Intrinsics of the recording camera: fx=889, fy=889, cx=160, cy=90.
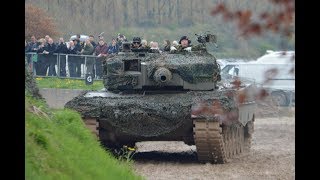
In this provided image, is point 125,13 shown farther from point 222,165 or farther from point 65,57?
point 222,165

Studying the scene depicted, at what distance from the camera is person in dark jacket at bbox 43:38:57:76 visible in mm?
26214

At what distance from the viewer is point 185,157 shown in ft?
53.9

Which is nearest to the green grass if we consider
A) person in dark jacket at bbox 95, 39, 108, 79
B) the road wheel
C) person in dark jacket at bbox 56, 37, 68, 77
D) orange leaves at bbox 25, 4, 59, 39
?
person in dark jacket at bbox 56, 37, 68, 77

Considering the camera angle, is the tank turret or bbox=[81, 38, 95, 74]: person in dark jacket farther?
bbox=[81, 38, 95, 74]: person in dark jacket

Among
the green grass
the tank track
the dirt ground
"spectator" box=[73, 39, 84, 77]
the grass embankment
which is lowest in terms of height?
the dirt ground

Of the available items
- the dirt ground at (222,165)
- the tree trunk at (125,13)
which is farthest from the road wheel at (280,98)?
the dirt ground at (222,165)

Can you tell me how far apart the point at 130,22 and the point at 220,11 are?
28.9m

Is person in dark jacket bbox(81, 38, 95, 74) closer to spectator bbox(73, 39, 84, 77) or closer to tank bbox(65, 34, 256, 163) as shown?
spectator bbox(73, 39, 84, 77)

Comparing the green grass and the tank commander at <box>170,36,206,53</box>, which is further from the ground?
the tank commander at <box>170,36,206,53</box>

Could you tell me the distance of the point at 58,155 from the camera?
7.99 metres

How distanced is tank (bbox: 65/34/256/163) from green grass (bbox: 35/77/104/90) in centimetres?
946

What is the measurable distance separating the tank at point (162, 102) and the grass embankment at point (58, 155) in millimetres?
3456
